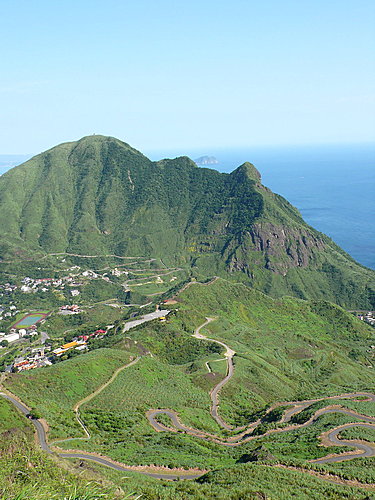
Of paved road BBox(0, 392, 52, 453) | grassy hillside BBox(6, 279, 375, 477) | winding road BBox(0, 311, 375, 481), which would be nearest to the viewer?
winding road BBox(0, 311, 375, 481)

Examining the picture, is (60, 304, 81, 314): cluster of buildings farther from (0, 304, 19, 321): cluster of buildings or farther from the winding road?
the winding road

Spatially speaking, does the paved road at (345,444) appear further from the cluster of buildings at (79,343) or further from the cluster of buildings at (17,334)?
the cluster of buildings at (17,334)

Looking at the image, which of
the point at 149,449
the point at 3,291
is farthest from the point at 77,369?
the point at 3,291

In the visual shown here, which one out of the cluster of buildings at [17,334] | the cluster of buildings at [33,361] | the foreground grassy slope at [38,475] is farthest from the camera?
the cluster of buildings at [17,334]

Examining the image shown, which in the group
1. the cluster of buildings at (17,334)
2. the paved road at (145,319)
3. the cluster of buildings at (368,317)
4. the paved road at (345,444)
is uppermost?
the paved road at (345,444)

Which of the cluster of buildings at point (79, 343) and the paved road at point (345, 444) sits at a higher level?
the paved road at point (345, 444)

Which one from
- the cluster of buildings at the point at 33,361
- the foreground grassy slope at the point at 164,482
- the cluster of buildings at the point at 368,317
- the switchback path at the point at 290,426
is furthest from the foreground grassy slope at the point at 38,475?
the cluster of buildings at the point at 368,317

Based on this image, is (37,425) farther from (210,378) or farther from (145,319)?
(145,319)

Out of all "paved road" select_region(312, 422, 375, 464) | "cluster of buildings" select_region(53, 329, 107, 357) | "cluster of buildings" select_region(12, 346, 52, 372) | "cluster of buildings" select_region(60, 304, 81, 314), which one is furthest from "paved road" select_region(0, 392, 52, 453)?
"cluster of buildings" select_region(60, 304, 81, 314)
